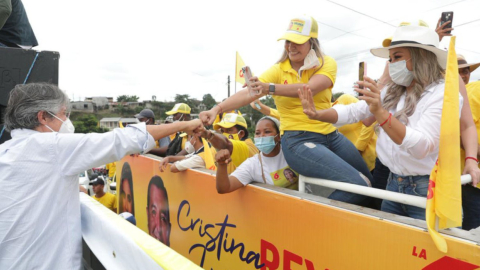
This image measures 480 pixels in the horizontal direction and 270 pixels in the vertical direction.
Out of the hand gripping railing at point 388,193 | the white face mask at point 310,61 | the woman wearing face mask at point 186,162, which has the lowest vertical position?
the woman wearing face mask at point 186,162

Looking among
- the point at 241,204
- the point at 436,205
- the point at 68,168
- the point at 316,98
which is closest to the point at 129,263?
the point at 68,168

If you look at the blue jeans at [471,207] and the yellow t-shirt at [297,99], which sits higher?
the yellow t-shirt at [297,99]

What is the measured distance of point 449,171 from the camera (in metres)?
1.45

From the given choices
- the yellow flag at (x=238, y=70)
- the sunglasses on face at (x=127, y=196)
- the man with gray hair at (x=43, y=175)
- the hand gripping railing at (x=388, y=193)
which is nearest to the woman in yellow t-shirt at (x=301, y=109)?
the hand gripping railing at (x=388, y=193)

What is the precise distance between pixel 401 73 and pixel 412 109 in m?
0.23

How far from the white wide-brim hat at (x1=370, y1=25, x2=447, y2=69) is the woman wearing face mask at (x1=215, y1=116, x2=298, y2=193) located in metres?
1.34

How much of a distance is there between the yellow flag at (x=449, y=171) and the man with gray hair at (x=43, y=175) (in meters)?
1.53

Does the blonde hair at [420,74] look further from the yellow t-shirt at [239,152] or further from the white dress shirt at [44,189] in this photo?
the yellow t-shirt at [239,152]

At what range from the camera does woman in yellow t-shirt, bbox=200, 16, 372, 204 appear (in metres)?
2.52

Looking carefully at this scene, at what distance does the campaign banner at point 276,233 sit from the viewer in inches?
65.4

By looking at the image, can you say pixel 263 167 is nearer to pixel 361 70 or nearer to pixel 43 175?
pixel 361 70

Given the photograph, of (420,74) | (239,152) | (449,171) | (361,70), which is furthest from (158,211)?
(449,171)

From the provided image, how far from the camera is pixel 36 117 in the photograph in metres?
2.06

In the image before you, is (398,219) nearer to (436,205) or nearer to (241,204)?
(436,205)
